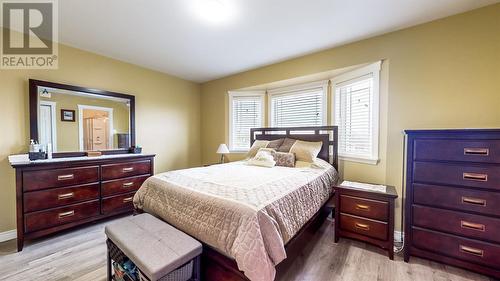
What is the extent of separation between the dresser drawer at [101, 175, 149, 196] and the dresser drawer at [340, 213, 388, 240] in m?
2.94

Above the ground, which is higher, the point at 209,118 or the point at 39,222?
the point at 209,118

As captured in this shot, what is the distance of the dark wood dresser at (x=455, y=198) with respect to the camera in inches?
64.1

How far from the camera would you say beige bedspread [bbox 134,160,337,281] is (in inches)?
49.9

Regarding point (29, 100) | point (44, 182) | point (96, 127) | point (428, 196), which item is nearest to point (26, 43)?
point (29, 100)

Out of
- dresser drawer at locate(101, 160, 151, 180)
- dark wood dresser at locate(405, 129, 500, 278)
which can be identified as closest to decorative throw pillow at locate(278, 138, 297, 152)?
dark wood dresser at locate(405, 129, 500, 278)

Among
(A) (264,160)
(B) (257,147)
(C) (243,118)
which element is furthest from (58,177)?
(C) (243,118)

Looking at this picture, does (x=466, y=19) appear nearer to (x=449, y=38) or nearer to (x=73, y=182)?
(x=449, y=38)

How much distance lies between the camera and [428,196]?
73.0 inches

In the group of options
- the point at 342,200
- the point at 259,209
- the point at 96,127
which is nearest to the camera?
the point at 259,209

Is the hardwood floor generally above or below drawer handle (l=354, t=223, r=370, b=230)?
below

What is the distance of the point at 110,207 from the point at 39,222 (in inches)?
27.1

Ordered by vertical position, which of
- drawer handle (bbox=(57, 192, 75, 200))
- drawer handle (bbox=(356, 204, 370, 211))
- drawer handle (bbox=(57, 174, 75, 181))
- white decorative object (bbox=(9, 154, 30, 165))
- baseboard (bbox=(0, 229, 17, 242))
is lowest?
baseboard (bbox=(0, 229, 17, 242))

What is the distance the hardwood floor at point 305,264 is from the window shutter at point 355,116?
1.22 m

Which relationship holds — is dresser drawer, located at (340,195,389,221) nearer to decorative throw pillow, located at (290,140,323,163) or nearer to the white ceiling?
decorative throw pillow, located at (290,140,323,163)
